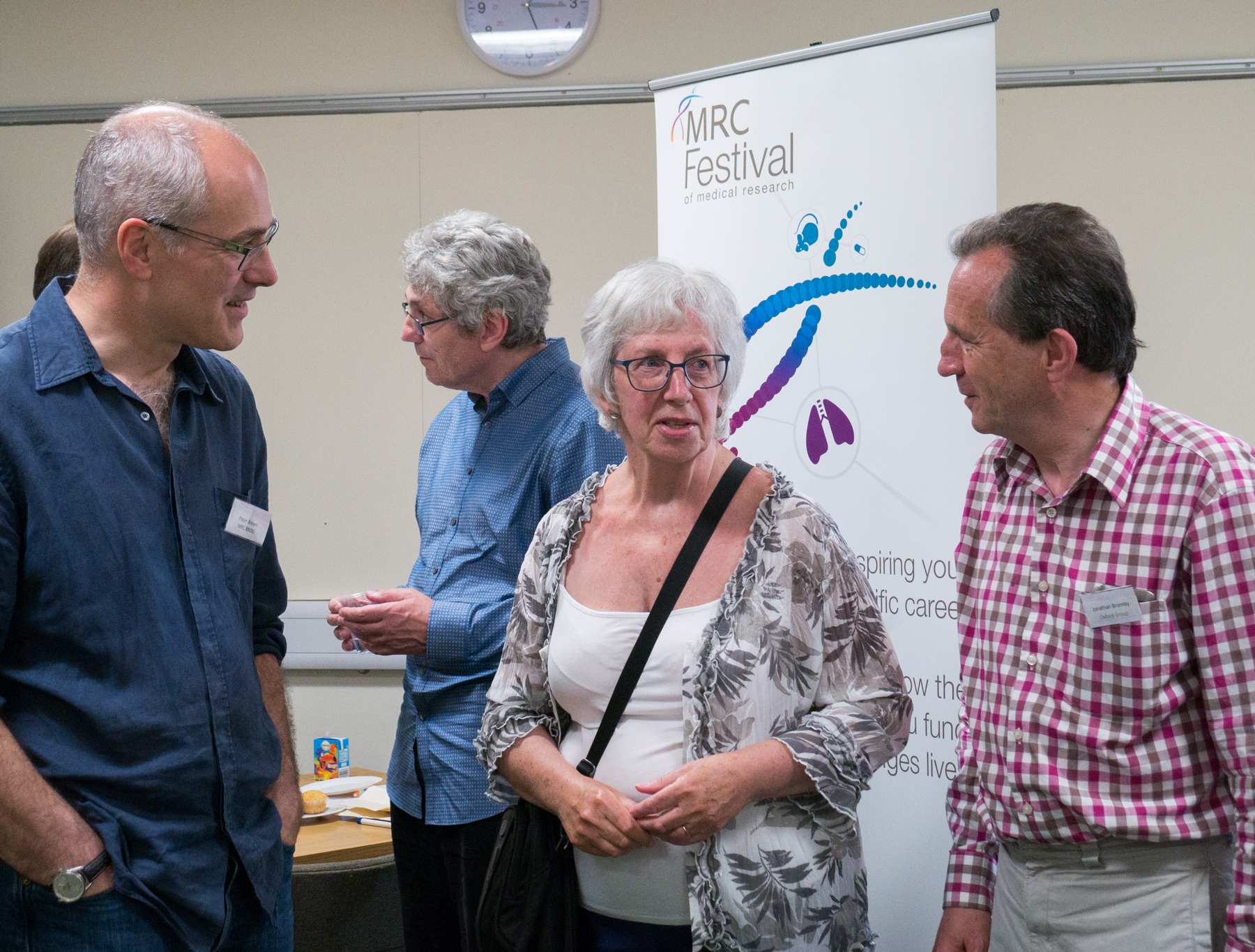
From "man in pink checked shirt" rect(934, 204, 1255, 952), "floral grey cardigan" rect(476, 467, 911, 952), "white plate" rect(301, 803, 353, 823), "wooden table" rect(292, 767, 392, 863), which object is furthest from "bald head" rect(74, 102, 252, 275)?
"white plate" rect(301, 803, 353, 823)

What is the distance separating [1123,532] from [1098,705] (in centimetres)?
24

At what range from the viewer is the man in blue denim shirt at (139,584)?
1245mm

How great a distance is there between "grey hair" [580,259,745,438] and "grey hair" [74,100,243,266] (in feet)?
1.99

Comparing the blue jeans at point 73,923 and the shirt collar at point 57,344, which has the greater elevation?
the shirt collar at point 57,344

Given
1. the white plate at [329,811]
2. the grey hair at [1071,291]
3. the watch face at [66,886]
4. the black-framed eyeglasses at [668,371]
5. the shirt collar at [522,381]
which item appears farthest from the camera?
the white plate at [329,811]

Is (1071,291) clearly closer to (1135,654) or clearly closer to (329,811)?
(1135,654)

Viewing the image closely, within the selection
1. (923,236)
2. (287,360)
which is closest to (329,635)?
(287,360)

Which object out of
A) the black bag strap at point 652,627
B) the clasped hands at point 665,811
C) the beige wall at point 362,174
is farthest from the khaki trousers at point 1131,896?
the beige wall at point 362,174

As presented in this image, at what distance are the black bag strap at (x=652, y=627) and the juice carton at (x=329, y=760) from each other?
2.05m

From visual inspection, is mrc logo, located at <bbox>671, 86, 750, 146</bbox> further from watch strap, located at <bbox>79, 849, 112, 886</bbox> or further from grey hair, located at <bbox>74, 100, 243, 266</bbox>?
watch strap, located at <bbox>79, 849, 112, 886</bbox>

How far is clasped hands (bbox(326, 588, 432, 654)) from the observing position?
198 centimetres

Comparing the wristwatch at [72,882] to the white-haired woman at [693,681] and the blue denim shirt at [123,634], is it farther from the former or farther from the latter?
the white-haired woman at [693,681]

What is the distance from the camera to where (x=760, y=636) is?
1.43 m

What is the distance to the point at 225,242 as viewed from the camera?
1.43 metres
